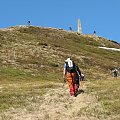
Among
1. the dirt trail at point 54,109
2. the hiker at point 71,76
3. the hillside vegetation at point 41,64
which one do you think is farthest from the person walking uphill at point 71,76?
the hillside vegetation at point 41,64

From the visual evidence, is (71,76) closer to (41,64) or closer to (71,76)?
(71,76)

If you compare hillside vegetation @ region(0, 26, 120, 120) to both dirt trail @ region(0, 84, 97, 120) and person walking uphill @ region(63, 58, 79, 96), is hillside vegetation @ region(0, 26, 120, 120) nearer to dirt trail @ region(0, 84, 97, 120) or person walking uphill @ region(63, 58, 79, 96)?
dirt trail @ region(0, 84, 97, 120)

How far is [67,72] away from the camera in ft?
94.8

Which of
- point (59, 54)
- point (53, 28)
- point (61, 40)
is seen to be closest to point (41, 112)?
point (59, 54)

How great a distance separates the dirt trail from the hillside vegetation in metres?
0.71

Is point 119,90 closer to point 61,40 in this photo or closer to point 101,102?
point 101,102

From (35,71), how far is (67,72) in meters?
43.4

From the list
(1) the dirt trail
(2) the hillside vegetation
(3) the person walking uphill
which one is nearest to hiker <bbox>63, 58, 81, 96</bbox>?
(3) the person walking uphill

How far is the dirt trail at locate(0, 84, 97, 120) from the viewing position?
2144 centimetres

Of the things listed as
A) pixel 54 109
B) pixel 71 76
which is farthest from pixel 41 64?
pixel 54 109

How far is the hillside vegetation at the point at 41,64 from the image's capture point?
29453mm

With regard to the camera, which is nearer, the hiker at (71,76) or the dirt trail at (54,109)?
the dirt trail at (54,109)

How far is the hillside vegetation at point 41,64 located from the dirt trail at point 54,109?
2.32ft

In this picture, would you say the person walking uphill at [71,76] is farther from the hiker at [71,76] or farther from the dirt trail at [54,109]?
the dirt trail at [54,109]
